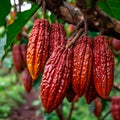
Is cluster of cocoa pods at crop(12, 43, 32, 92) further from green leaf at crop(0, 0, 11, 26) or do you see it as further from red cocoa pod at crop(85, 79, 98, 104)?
red cocoa pod at crop(85, 79, 98, 104)

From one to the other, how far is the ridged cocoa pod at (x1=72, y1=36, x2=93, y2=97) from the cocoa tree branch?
0.23ft

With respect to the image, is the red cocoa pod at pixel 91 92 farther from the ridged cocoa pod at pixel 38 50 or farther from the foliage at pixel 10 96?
the foliage at pixel 10 96

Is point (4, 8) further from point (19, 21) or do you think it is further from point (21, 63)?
point (21, 63)

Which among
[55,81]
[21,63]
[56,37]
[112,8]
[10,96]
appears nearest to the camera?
[55,81]

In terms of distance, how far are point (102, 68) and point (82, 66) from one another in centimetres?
6

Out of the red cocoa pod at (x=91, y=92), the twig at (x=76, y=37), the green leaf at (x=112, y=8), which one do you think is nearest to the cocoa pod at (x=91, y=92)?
the red cocoa pod at (x=91, y=92)

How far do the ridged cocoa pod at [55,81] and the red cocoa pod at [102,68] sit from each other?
0.28 feet

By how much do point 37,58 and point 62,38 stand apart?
112 mm

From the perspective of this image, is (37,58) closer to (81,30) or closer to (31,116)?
(81,30)

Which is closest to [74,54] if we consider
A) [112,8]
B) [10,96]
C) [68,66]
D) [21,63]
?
[68,66]

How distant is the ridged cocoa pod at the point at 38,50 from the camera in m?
1.21

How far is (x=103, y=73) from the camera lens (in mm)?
1148

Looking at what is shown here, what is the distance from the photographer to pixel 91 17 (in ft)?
3.92

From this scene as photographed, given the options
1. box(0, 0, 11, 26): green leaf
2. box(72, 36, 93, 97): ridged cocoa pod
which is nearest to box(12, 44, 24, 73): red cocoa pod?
box(0, 0, 11, 26): green leaf
